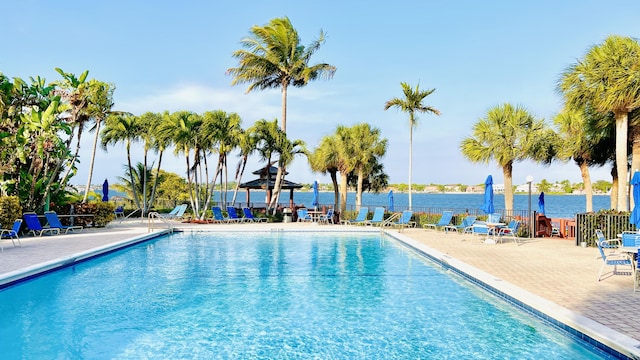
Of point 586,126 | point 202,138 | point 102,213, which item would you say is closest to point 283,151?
point 202,138

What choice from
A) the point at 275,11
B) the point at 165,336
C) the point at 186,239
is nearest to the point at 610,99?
the point at 165,336

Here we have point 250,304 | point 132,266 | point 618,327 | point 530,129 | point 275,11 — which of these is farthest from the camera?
point 275,11

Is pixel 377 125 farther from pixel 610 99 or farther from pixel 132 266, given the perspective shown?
pixel 132 266

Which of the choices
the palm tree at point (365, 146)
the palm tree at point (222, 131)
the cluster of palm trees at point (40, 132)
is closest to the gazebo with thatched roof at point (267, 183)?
the palm tree at point (222, 131)

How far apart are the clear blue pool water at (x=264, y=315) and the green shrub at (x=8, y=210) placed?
4336 mm

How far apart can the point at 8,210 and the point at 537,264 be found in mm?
14164

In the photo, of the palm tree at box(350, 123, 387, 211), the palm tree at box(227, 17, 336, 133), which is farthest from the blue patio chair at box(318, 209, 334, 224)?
the palm tree at box(227, 17, 336, 133)

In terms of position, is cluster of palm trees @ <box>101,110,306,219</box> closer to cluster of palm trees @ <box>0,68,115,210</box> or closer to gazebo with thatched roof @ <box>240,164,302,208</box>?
gazebo with thatched roof @ <box>240,164,302,208</box>

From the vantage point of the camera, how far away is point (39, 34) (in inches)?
654

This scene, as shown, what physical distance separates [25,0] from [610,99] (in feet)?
58.2

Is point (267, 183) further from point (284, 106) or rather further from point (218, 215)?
point (284, 106)

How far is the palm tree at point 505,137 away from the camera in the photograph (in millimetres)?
20531

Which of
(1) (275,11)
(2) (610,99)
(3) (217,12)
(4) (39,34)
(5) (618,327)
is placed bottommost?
(5) (618,327)

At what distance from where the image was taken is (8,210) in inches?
529
